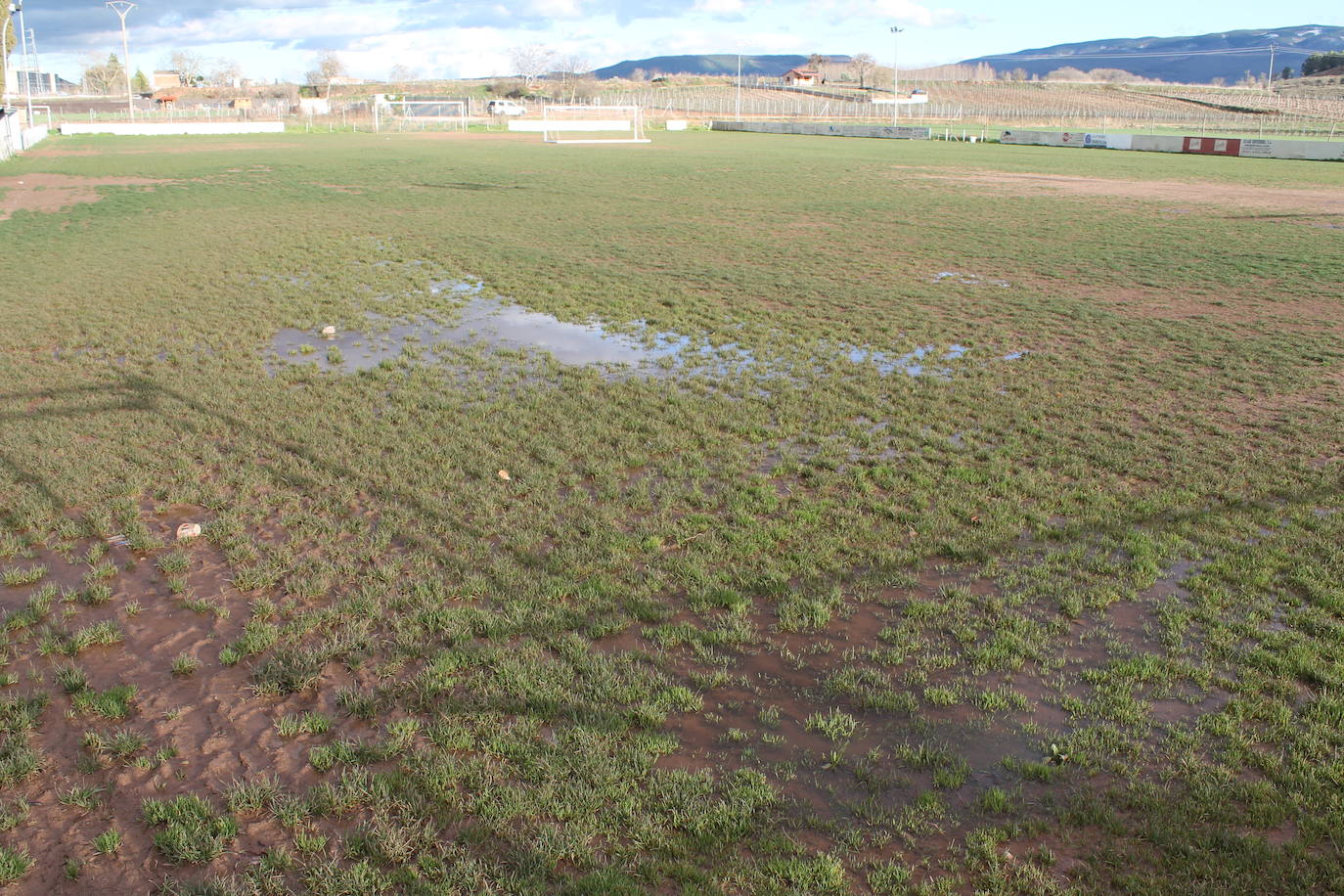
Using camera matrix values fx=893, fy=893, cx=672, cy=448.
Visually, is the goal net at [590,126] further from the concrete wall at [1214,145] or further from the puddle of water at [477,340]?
the puddle of water at [477,340]

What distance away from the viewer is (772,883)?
10.7 feet

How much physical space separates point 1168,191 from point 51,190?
36.5 m

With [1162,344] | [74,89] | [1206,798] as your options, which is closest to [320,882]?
[1206,798]

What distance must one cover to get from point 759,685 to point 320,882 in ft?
7.05

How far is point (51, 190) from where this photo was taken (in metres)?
28.1

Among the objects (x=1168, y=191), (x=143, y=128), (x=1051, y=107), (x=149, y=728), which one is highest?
(x=1051, y=107)

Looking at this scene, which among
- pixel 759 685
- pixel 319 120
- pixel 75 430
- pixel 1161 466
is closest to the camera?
pixel 759 685

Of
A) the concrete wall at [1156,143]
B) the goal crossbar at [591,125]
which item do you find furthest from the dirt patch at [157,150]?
the concrete wall at [1156,143]

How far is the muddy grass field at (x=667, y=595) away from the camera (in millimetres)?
3512

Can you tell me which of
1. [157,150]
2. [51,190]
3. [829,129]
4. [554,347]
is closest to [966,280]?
[554,347]

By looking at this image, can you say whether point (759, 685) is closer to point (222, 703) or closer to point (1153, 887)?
point (1153, 887)

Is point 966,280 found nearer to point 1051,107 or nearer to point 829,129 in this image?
point 829,129

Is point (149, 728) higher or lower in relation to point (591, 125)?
lower

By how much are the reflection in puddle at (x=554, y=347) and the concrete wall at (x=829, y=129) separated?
6398 cm
